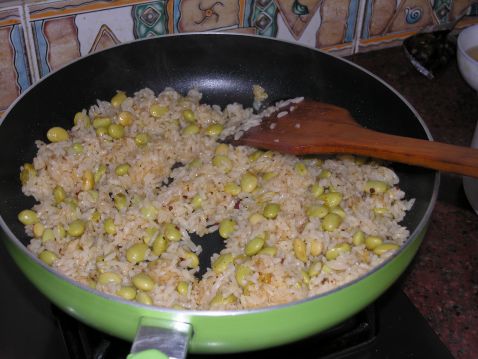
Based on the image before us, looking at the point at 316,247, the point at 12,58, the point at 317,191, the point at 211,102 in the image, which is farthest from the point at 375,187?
the point at 12,58

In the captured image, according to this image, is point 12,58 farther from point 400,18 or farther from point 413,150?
point 400,18

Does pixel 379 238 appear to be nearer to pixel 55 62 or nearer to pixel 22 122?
pixel 22 122

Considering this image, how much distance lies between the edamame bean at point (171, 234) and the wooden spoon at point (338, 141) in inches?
13.2

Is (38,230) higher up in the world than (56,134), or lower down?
lower down

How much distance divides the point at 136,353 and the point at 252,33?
4.30 ft

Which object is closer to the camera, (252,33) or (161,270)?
(161,270)

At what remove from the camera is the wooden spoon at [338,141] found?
125cm

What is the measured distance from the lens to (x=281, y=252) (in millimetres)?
→ 1437

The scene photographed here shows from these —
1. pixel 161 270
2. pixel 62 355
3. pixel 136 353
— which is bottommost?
pixel 62 355

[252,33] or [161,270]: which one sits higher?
[252,33]

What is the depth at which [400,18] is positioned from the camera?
2.20m

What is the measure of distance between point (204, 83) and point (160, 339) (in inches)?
42.6

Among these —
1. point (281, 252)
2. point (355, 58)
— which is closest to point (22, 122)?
point (281, 252)

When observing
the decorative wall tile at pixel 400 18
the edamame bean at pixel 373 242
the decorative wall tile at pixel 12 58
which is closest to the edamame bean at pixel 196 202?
the edamame bean at pixel 373 242
